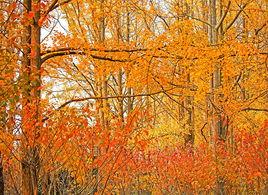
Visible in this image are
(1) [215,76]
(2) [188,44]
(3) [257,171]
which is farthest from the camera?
(1) [215,76]

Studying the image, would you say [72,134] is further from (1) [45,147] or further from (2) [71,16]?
(2) [71,16]

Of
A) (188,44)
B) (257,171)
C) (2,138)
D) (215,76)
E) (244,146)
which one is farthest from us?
(215,76)

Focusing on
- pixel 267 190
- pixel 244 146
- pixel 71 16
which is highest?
pixel 71 16

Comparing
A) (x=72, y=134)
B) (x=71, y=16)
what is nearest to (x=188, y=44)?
(x=72, y=134)

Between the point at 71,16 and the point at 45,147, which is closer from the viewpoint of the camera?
the point at 45,147

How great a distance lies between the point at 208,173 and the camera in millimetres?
11977

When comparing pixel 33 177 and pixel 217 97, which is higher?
pixel 217 97

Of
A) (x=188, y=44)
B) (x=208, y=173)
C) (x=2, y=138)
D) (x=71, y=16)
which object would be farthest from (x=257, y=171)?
(x=71, y=16)

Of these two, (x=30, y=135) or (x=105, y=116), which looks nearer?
(x=30, y=135)

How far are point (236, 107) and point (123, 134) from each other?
4.63 m

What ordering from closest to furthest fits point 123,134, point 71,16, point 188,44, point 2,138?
point 2,138 < point 123,134 < point 188,44 < point 71,16

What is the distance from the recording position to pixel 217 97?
487 inches

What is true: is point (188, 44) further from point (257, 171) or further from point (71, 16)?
point (71, 16)

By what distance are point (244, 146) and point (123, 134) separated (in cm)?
534
